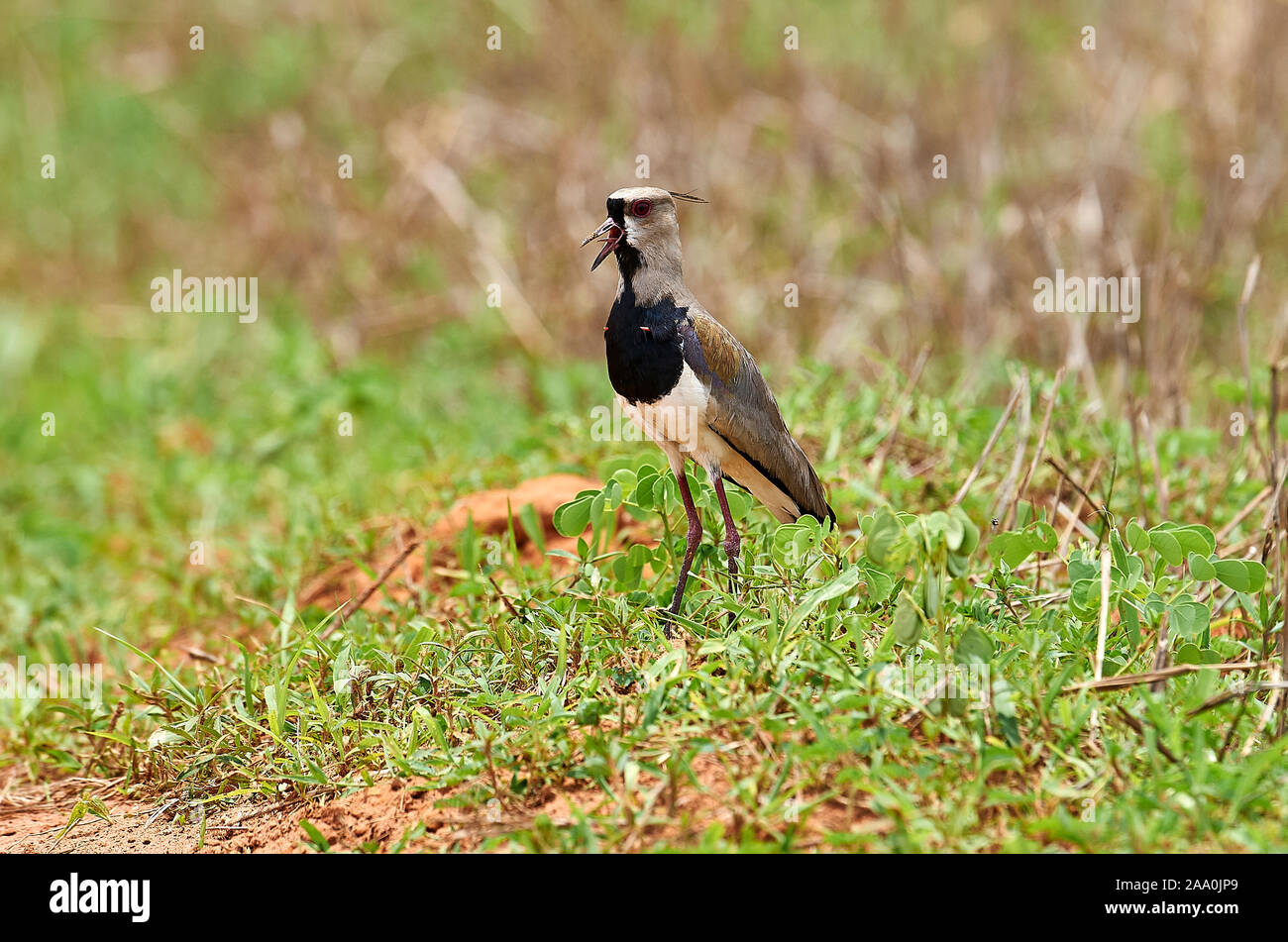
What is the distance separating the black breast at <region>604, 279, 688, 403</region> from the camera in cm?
315

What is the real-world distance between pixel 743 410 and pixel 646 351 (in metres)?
0.30

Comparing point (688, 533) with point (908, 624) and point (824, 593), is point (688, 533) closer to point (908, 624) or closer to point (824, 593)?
point (824, 593)

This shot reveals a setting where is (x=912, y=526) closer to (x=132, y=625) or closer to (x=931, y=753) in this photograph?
(x=931, y=753)

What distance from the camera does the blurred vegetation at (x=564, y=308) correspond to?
3.04m

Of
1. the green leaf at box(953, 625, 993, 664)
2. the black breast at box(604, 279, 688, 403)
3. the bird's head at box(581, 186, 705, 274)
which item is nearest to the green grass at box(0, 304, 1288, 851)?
the green leaf at box(953, 625, 993, 664)

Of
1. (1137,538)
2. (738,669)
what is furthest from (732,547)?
(1137,538)

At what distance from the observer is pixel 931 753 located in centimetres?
263

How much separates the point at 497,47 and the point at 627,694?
663cm

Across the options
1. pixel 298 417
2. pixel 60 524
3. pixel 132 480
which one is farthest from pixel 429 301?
pixel 60 524

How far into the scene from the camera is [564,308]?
21.6 feet

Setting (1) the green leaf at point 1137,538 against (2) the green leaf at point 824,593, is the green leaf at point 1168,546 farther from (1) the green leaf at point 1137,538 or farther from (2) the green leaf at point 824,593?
(2) the green leaf at point 824,593

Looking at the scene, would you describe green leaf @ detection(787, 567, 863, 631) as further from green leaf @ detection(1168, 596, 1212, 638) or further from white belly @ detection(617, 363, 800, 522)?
green leaf @ detection(1168, 596, 1212, 638)

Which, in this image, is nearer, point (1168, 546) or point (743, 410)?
point (1168, 546)

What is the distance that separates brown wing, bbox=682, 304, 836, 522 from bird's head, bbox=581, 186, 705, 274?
6.7 inches
